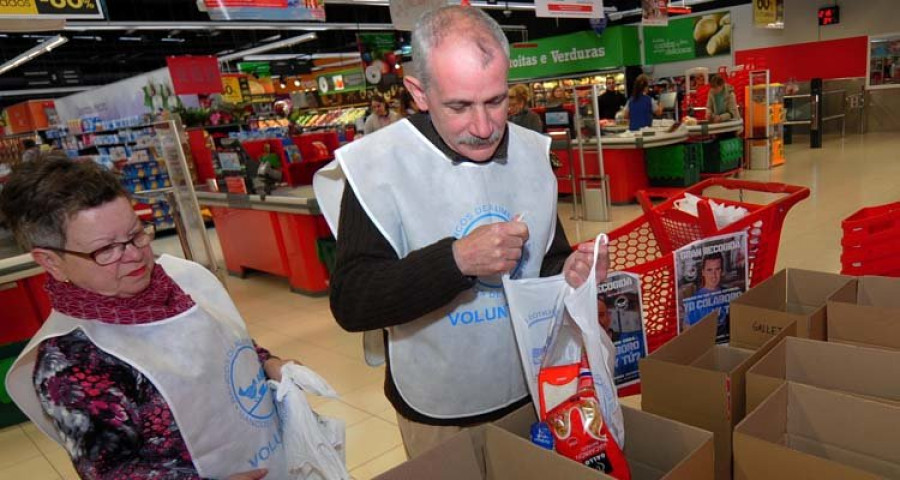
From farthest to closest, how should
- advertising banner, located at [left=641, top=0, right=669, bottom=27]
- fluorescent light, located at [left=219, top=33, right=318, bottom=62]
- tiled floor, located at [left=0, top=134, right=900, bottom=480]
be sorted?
1. fluorescent light, located at [left=219, top=33, right=318, bottom=62]
2. advertising banner, located at [left=641, top=0, right=669, bottom=27]
3. tiled floor, located at [left=0, top=134, right=900, bottom=480]

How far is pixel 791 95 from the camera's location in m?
13.7

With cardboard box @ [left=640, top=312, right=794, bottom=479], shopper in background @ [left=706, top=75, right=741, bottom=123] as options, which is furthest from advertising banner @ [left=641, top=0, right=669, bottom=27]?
cardboard box @ [left=640, top=312, right=794, bottom=479]

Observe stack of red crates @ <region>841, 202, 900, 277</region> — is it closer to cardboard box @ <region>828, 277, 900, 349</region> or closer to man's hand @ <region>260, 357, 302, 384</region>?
cardboard box @ <region>828, 277, 900, 349</region>

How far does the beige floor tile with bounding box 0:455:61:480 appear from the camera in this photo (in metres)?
3.36

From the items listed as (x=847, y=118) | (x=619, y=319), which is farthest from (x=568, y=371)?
(x=847, y=118)

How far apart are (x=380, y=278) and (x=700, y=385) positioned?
769 mm

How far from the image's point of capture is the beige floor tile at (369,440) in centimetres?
298

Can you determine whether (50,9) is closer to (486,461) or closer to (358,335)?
(358,335)

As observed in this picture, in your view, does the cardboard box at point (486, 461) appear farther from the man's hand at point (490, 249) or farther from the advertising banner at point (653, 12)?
the advertising banner at point (653, 12)

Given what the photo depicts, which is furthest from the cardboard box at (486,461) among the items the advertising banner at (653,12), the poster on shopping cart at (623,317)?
the advertising banner at (653,12)

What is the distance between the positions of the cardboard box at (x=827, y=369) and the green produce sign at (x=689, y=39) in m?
17.5

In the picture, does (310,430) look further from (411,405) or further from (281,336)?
(281,336)

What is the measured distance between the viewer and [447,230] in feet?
4.25

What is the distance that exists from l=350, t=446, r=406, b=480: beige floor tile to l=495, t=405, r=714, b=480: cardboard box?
1.74 meters
